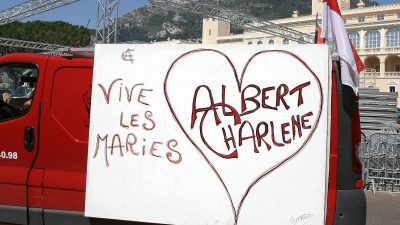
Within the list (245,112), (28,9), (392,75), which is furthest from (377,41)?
(245,112)

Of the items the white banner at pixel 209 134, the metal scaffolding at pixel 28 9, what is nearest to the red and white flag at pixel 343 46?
the white banner at pixel 209 134

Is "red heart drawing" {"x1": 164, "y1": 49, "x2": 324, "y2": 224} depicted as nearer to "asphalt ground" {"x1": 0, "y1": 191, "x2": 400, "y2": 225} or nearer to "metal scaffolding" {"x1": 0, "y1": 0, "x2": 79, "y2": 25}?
"asphalt ground" {"x1": 0, "y1": 191, "x2": 400, "y2": 225}

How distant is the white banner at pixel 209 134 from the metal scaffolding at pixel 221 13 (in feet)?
102

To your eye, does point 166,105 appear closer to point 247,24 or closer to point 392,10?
point 247,24

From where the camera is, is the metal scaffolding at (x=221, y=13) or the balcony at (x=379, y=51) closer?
the metal scaffolding at (x=221, y=13)

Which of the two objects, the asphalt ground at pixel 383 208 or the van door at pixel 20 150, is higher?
the van door at pixel 20 150

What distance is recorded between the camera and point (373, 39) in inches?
2990

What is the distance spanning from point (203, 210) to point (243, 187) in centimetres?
44

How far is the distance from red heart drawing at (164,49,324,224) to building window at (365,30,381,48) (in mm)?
76392

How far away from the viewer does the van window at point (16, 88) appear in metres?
5.16

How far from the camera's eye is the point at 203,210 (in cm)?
441

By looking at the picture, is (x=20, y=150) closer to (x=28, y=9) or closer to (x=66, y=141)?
(x=66, y=141)

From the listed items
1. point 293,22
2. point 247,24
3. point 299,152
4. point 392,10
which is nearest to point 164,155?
point 299,152

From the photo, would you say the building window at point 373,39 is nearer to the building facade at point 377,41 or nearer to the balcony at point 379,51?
the building facade at point 377,41
